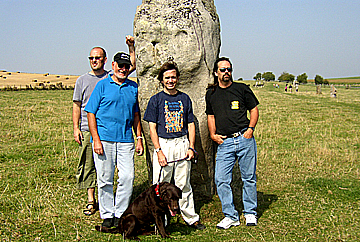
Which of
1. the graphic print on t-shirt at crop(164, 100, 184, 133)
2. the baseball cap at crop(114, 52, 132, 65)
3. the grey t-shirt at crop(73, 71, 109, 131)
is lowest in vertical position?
the graphic print on t-shirt at crop(164, 100, 184, 133)

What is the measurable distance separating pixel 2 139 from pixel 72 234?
7.71 metres

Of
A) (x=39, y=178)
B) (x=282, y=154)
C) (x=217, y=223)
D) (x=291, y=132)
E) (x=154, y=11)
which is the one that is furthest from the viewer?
(x=291, y=132)

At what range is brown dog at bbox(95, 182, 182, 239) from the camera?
477cm

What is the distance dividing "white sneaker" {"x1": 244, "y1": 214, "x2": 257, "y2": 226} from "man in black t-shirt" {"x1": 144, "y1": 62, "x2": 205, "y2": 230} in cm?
123

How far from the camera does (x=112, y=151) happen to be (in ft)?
17.9

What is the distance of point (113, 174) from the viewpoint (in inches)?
216

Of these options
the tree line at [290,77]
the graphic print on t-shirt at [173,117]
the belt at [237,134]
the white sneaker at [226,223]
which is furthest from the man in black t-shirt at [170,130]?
the tree line at [290,77]

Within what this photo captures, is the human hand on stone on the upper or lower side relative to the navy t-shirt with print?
upper

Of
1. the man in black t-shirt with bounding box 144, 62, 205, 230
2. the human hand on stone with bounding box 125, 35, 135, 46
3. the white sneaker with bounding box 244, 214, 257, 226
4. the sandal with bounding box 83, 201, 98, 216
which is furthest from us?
the human hand on stone with bounding box 125, 35, 135, 46

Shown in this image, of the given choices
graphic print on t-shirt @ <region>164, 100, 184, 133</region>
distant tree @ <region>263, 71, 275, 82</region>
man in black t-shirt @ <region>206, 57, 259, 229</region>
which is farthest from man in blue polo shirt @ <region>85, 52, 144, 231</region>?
distant tree @ <region>263, 71, 275, 82</region>

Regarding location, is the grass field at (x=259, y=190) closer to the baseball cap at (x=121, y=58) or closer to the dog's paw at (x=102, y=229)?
the dog's paw at (x=102, y=229)

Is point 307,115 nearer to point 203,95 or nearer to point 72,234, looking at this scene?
point 203,95

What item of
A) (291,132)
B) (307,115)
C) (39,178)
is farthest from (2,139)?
(307,115)

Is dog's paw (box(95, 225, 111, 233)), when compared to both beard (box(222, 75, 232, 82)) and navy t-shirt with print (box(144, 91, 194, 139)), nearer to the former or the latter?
navy t-shirt with print (box(144, 91, 194, 139))
